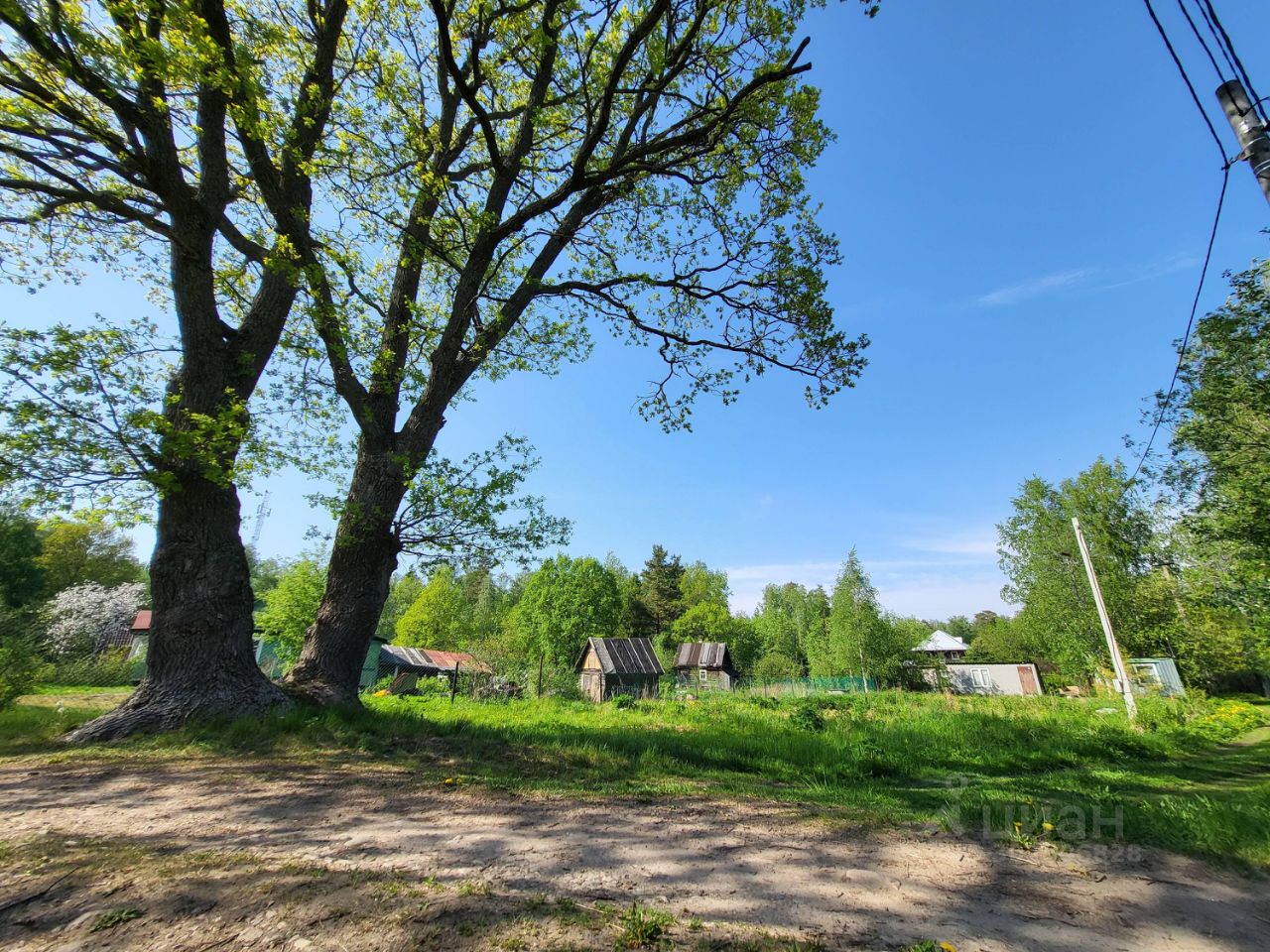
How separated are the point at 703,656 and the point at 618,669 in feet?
48.5

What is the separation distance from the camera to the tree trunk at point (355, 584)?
26.8ft

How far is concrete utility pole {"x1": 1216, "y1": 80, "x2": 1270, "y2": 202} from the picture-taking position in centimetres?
469

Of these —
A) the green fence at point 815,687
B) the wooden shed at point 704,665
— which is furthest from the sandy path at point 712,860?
the wooden shed at point 704,665

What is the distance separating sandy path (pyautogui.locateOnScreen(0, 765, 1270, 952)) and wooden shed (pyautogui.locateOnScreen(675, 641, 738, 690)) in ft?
127

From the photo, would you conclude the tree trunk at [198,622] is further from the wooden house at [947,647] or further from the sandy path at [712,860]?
the wooden house at [947,647]

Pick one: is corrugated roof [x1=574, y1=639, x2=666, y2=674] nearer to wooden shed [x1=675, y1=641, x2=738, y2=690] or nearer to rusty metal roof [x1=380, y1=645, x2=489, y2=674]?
wooden shed [x1=675, y1=641, x2=738, y2=690]

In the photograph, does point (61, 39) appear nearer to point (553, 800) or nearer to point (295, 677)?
point (295, 677)

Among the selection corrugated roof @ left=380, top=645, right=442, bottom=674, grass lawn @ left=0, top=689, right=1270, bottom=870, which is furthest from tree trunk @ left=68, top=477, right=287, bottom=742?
corrugated roof @ left=380, top=645, right=442, bottom=674

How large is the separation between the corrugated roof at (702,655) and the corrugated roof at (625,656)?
27.9ft

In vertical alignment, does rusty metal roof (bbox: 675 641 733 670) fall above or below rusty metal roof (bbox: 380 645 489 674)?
above

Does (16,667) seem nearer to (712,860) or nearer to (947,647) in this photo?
(712,860)

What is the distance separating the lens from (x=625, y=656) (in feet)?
122

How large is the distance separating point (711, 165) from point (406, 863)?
10.5 meters

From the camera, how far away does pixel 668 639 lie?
6016 centimetres
